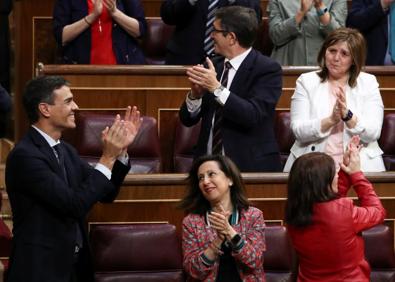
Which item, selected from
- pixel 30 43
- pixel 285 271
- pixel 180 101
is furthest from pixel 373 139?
pixel 30 43

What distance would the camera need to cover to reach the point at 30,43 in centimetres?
563

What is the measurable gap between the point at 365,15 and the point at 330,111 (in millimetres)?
1250

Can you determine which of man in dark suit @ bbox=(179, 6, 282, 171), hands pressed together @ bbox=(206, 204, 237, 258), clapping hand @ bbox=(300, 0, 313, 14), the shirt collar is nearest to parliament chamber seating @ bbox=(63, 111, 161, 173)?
man in dark suit @ bbox=(179, 6, 282, 171)

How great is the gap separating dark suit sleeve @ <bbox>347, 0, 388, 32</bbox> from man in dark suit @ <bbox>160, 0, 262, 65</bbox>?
0.52 meters

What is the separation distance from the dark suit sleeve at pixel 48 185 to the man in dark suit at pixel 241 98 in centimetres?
72

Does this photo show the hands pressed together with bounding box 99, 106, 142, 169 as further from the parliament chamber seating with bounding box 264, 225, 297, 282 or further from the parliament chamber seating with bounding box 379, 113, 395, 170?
the parliament chamber seating with bounding box 379, 113, 395, 170

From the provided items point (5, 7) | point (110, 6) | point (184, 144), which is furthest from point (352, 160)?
point (5, 7)

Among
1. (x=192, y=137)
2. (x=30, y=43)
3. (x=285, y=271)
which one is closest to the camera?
(x=285, y=271)

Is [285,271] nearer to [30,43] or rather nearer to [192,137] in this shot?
[192,137]

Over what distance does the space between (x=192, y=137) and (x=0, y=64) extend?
151 centimetres

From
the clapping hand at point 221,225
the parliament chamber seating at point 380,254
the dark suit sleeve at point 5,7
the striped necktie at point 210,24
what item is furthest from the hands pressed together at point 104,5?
the clapping hand at point 221,225

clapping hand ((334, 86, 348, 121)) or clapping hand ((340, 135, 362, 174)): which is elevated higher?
clapping hand ((334, 86, 348, 121))

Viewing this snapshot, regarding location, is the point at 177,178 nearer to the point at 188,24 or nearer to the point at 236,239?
the point at 236,239

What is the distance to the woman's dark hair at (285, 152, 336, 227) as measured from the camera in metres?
3.22
